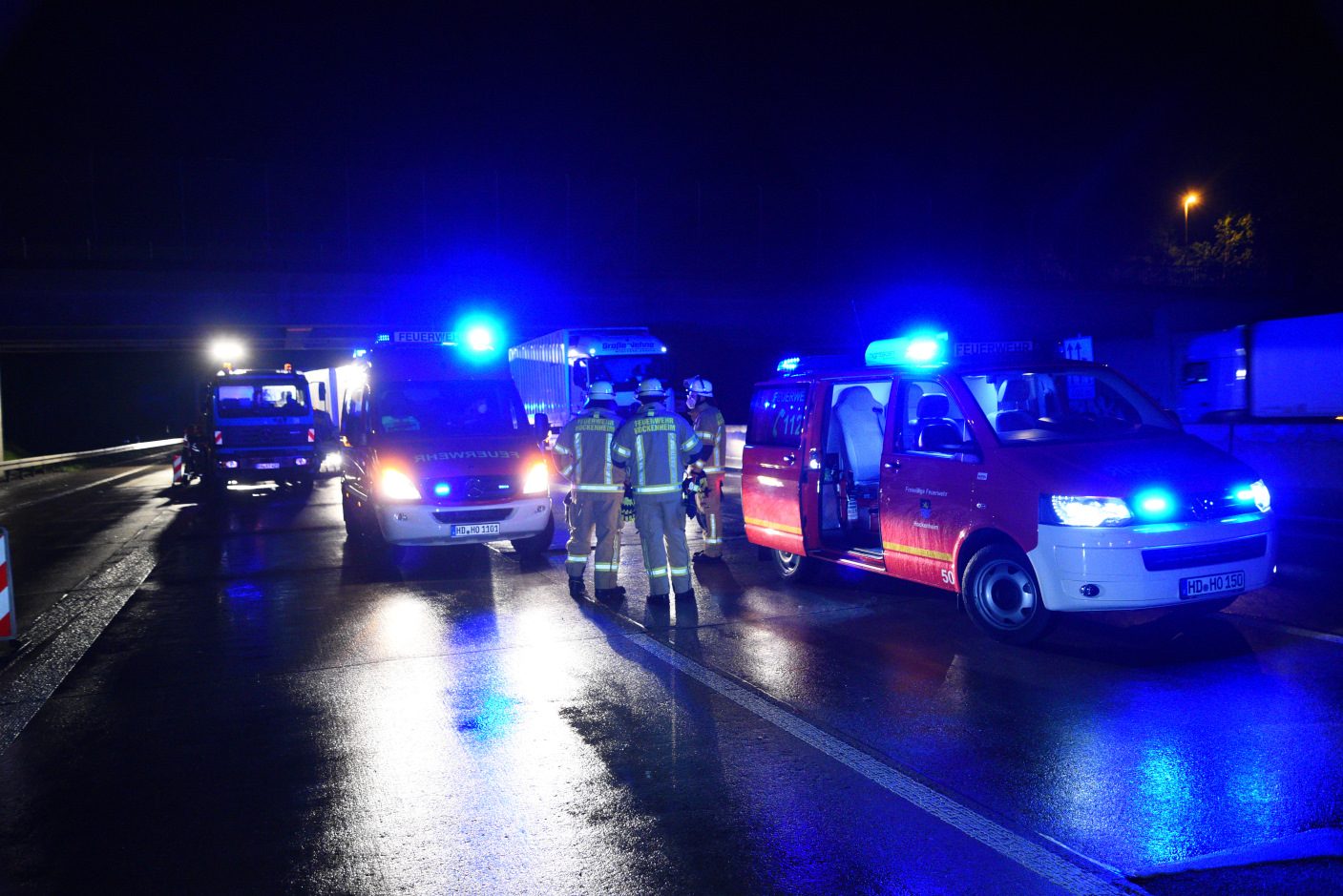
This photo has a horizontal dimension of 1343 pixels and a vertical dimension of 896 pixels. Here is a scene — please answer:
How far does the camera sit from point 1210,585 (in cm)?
600

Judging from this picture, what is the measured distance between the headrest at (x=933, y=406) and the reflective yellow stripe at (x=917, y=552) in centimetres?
97

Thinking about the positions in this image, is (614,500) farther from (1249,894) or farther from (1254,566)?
(1249,894)

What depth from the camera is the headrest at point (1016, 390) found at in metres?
7.15

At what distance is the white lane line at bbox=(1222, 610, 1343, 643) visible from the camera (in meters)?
6.41

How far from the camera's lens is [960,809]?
4.02 meters

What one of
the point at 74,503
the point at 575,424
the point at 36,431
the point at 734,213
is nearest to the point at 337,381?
the point at 74,503

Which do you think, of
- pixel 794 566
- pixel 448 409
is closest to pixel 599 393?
pixel 794 566

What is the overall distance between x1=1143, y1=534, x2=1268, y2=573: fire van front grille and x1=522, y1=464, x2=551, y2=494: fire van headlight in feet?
20.9

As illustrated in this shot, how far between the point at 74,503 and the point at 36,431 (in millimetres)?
54518

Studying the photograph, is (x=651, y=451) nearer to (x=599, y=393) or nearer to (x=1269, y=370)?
(x=599, y=393)

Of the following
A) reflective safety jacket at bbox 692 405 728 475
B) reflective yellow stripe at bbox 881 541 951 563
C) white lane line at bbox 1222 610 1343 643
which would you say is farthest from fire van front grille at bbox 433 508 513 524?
white lane line at bbox 1222 610 1343 643

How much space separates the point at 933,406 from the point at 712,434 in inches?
140

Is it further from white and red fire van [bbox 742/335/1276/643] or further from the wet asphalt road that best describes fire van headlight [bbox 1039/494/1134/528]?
the wet asphalt road

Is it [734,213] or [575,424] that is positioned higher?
[734,213]
